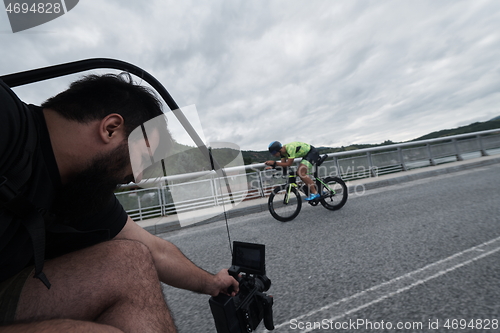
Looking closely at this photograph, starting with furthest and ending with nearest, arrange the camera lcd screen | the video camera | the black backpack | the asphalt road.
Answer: the asphalt road
the camera lcd screen
the video camera
the black backpack

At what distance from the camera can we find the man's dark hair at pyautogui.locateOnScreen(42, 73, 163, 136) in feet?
3.71

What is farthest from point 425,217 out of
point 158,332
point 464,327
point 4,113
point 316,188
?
point 4,113

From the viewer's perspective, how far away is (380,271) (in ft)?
6.31

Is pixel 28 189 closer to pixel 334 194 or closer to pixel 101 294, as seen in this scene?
pixel 101 294

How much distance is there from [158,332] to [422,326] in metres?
1.31

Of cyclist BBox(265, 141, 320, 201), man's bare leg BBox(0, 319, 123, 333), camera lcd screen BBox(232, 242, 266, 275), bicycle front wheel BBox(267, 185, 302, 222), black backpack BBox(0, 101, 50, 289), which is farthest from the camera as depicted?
cyclist BBox(265, 141, 320, 201)

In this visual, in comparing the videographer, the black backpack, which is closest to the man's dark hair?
the videographer

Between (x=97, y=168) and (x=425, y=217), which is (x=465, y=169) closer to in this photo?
(x=425, y=217)

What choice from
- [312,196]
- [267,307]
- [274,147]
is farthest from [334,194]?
[267,307]

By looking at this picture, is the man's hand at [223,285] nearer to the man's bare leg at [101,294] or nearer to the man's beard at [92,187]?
the man's bare leg at [101,294]

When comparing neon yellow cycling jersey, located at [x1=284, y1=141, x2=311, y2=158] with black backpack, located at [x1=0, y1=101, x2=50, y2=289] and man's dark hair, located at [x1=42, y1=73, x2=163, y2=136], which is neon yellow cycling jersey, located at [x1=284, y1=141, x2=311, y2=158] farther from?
black backpack, located at [x1=0, y1=101, x2=50, y2=289]

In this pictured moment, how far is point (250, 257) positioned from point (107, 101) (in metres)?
1.09

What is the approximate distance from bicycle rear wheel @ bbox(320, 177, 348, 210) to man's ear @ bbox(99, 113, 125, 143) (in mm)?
4482

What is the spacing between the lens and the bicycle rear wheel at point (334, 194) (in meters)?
4.95
